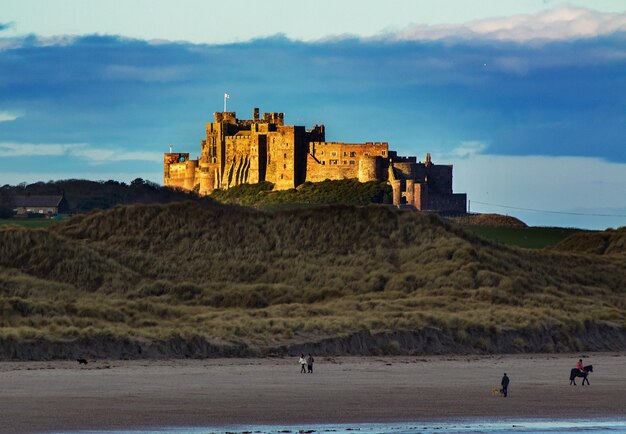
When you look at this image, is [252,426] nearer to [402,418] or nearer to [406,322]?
[402,418]

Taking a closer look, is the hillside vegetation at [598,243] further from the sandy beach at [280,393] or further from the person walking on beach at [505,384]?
the person walking on beach at [505,384]

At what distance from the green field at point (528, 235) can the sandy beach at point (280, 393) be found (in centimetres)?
4669

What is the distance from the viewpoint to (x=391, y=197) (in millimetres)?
140250

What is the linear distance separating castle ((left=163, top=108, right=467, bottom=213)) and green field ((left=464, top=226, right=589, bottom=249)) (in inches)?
1552

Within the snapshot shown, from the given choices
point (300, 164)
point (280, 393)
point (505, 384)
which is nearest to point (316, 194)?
point (300, 164)

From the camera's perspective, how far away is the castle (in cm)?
14438

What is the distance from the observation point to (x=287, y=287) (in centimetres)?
4891

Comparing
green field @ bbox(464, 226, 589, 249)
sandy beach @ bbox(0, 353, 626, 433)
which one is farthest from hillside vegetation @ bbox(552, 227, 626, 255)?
sandy beach @ bbox(0, 353, 626, 433)

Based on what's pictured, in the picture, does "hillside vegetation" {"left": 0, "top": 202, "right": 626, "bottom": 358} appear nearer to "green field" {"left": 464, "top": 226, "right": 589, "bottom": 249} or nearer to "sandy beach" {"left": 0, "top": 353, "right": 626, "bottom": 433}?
"sandy beach" {"left": 0, "top": 353, "right": 626, "bottom": 433}

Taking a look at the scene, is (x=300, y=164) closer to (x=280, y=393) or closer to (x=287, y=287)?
(x=287, y=287)

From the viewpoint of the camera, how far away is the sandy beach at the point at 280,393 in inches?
1011

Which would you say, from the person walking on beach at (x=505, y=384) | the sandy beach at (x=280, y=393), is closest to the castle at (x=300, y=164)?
the sandy beach at (x=280, y=393)

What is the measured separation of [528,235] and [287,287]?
4629 cm

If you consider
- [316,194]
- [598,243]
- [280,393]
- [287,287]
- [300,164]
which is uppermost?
[300,164]
